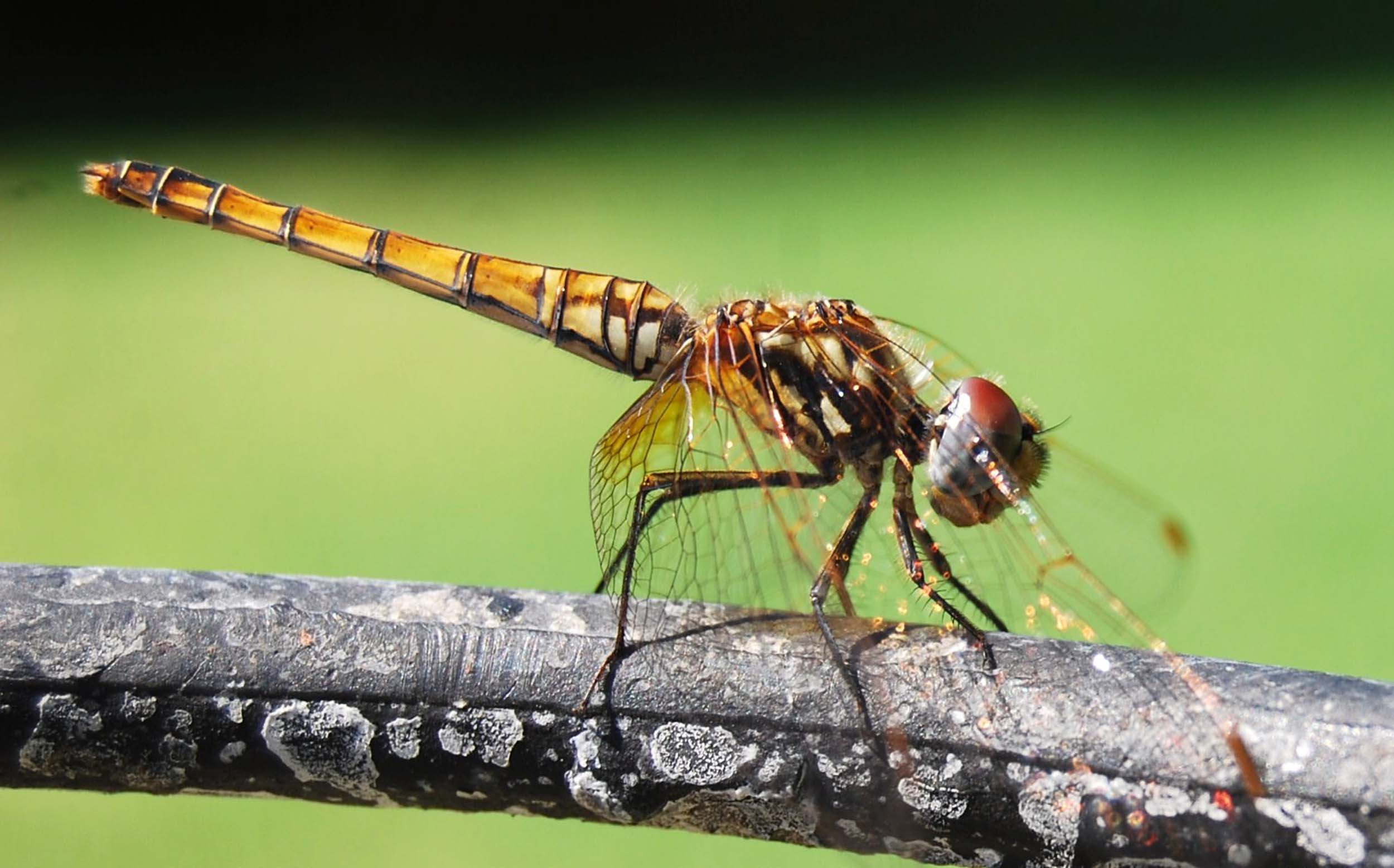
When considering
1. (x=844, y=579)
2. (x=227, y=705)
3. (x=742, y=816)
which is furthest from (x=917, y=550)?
(x=227, y=705)

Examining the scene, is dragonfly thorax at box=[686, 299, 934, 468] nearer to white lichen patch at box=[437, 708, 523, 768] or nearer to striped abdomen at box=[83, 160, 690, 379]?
striped abdomen at box=[83, 160, 690, 379]

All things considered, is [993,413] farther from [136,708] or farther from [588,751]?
[136,708]

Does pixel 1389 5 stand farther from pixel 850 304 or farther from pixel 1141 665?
pixel 1141 665

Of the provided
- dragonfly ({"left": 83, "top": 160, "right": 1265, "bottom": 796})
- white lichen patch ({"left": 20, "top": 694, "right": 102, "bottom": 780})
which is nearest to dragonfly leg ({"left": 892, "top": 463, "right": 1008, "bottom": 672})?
dragonfly ({"left": 83, "top": 160, "right": 1265, "bottom": 796})

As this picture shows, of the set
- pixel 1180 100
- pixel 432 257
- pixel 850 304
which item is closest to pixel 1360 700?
pixel 850 304

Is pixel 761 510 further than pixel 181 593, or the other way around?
pixel 761 510

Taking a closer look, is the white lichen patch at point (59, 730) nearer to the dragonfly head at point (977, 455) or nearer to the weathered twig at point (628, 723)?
the weathered twig at point (628, 723)
